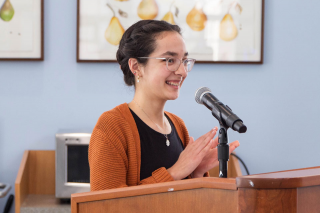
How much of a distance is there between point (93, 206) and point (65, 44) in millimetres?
1642

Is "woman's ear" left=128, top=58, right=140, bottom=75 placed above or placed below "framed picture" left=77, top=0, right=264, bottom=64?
below

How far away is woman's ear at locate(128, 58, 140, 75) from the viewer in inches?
49.7

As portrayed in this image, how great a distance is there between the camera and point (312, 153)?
2.22 meters

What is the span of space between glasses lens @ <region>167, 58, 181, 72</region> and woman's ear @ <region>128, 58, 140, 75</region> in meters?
0.14

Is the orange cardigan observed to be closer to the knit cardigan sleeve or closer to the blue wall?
the knit cardigan sleeve

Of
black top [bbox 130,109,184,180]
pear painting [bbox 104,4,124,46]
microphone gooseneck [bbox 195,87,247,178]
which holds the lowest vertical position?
black top [bbox 130,109,184,180]

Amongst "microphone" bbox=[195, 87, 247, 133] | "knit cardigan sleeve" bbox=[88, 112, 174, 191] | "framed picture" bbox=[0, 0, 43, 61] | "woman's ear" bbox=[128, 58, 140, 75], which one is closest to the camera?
"microphone" bbox=[195, 87, 247, 133]

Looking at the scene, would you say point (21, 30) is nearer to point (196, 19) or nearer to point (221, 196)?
point (196, 19)

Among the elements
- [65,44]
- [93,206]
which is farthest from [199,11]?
[93,206]

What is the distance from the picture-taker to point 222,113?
2.82ft

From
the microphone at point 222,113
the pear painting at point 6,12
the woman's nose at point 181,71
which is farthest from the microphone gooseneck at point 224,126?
the pear painting at point 6,12

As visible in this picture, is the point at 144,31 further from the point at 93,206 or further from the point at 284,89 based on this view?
the point at 284,89

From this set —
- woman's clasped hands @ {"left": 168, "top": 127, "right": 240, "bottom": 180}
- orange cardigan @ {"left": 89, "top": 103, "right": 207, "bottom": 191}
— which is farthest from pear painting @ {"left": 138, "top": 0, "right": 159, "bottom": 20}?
woman's clasped hands @ {"left": 168, "top": 127, "right": 240, "bottom": 180}

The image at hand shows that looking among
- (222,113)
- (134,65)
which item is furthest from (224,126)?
(134,65)
